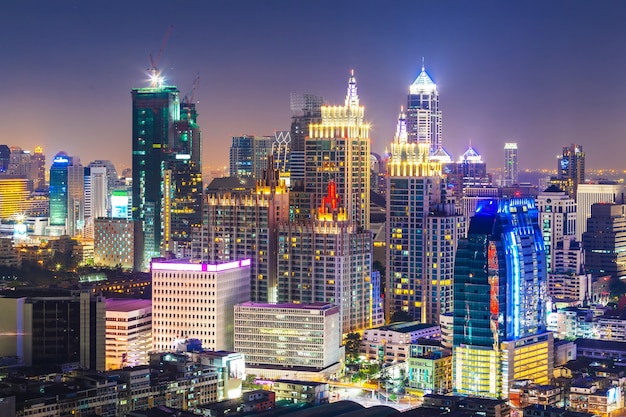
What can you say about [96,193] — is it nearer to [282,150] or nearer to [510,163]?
[282,150]

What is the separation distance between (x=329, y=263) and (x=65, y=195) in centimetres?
3528

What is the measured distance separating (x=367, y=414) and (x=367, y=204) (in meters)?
16.3

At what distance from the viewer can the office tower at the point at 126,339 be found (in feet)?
130

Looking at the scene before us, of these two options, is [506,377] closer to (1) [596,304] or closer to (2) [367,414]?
(2) [367,414]

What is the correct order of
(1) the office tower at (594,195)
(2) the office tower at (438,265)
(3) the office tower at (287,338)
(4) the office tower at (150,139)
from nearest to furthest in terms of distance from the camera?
(3) the office tower at (287,338)
(2) the office tower at (438,265)
(1) the office tower at (594,195)
(4) the office tower at (150,139)

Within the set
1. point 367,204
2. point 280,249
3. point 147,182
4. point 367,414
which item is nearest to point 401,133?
point 367,204

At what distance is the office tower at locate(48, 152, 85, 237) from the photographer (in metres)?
74.0

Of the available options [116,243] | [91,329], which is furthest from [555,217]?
[91,329]

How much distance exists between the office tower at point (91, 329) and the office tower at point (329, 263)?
24.5 feet

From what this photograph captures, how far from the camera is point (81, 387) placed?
105 ft

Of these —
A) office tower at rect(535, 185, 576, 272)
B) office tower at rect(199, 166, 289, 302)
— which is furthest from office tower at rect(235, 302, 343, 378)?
office tower at rect(535, 185, 576, 272)

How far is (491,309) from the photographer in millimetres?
35875

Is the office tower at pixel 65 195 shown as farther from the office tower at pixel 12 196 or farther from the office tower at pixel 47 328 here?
the office tower at pixel 47 328

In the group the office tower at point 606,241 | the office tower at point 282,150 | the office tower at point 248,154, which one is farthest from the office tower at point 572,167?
the office tower at point 282,150
